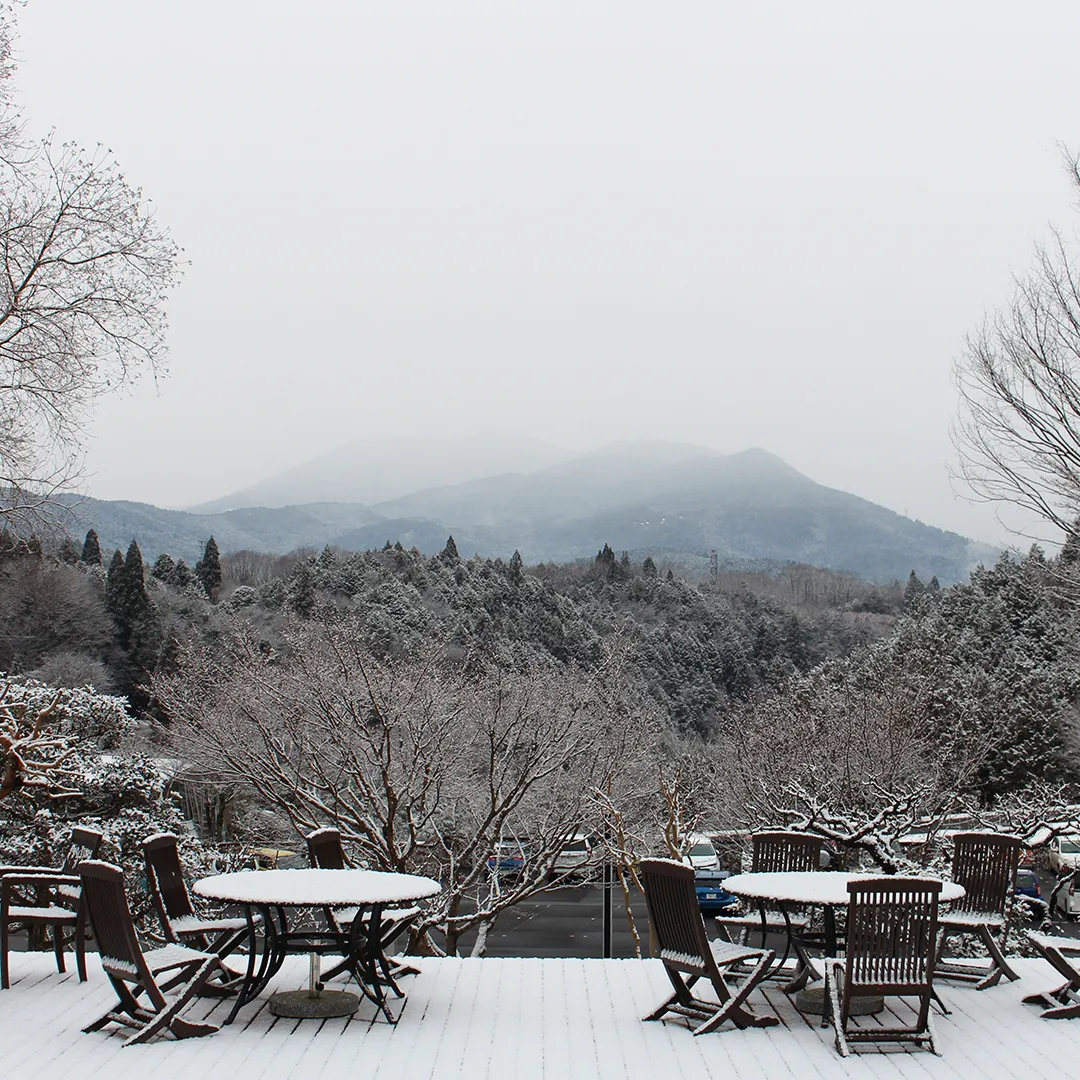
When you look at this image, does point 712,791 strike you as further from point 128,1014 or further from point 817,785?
point 128,1014

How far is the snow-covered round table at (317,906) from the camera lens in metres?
4.96

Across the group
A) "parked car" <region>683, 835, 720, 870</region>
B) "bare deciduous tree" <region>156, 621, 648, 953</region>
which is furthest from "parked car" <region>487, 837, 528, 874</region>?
"parked car" <region>683, 835, 720, 870</region>

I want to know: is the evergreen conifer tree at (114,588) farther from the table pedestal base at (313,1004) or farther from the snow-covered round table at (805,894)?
the snow-covered round table at (805,894)

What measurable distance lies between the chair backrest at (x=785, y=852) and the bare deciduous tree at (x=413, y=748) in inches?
169

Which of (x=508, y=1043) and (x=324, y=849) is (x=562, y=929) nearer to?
(x=324, y=849)

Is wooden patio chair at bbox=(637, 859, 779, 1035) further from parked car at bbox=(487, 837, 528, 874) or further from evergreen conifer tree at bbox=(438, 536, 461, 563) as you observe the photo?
evergreen conifer tree at bbox=(438, 536, 461, 563)

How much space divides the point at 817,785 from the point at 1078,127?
8623 mm

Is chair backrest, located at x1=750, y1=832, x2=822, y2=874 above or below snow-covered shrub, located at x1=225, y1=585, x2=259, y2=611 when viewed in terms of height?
below

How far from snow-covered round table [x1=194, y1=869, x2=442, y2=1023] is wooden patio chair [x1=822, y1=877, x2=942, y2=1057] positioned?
6.43 ft

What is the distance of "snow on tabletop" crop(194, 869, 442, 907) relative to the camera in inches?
192

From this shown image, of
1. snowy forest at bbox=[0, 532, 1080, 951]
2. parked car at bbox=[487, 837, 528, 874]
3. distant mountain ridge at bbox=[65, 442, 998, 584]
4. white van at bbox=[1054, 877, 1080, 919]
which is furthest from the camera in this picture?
distant mountain ridge at bbox=[65, 442, 998, 584]

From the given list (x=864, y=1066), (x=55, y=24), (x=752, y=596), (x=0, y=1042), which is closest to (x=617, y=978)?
(x=864, y=1066)

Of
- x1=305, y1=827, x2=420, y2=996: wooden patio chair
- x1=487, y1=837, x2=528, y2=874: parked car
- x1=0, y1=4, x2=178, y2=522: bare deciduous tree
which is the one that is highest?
x1=0, y1=4, x2=178, y2=522: bare deciduous tree

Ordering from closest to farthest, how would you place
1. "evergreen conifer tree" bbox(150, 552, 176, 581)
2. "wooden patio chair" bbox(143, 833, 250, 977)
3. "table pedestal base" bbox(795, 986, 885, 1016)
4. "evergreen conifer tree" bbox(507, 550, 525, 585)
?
"wooden patio chair" bbox(143, 833, 250, 977)
"table pedestal base" bbox(795, 986, 885, 1016)
"evergreen conifer tree" bbox(507, 550, 525, 585)
"evergreen conifer tree" bbox(150, 552, 176, 581)
